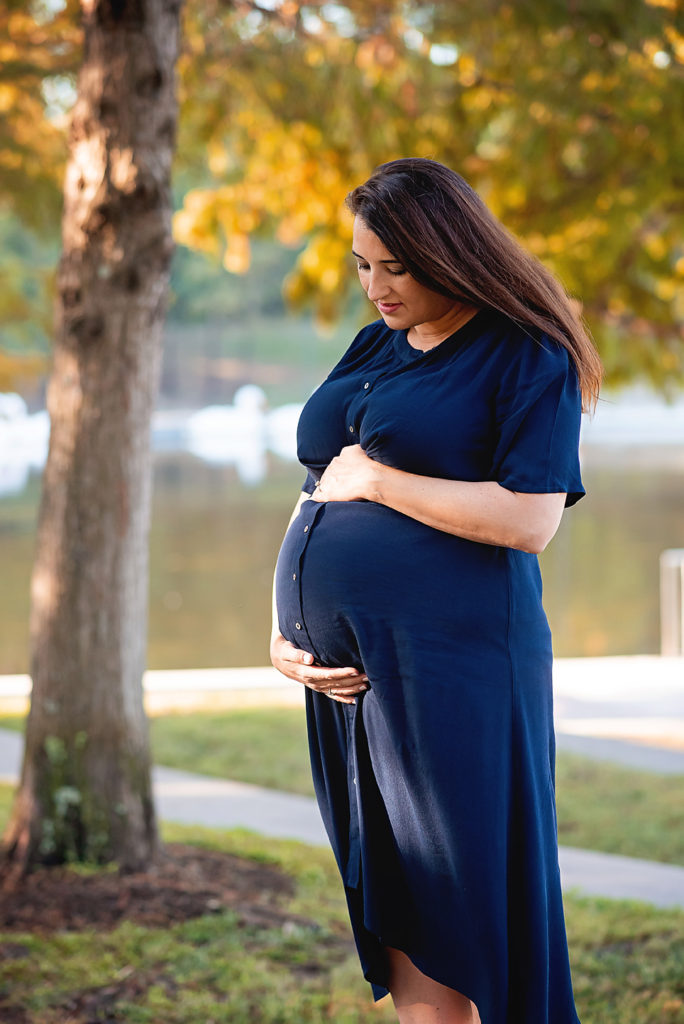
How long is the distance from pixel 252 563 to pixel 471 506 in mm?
14685

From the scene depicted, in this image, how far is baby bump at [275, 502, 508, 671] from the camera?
Answer: 210 cm

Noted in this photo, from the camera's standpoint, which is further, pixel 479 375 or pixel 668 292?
pixel 668 292

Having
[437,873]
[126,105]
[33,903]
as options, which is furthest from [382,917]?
[126,105]

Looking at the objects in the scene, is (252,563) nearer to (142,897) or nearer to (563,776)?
(563,776)

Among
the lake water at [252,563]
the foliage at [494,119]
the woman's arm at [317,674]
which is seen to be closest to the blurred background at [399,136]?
the foliage at [494,119]

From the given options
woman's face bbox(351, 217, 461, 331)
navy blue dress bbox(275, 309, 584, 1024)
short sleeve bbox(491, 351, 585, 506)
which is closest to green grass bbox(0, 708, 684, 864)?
navy blue dress bbox(275, 309, 584, 1024)

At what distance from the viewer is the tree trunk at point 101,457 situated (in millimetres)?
4012

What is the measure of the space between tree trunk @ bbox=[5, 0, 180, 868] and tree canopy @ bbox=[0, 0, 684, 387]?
6.12 feet

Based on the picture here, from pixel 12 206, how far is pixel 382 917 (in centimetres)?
611

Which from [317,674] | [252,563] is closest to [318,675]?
[317,674]

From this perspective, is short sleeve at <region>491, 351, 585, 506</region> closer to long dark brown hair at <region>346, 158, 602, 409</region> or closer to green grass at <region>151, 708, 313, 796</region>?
long dark brown hair at <region>346, 158, 602, 409</region>

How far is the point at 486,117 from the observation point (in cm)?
637

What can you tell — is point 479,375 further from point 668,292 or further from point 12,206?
point 668,292

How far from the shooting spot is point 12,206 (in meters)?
7.24
